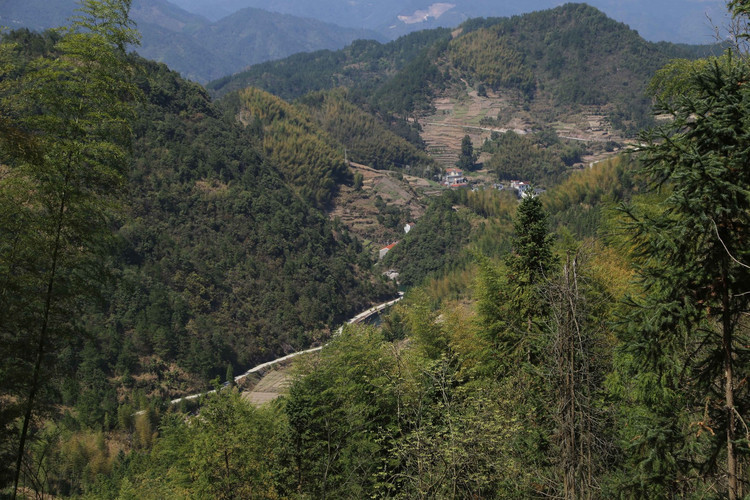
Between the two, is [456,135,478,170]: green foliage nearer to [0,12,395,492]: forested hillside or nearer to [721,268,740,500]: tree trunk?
[0,12,395,492]: forested hillside

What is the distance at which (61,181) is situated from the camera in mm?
8578

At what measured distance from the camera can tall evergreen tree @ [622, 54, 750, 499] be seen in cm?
575

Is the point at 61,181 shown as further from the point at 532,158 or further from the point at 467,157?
the point at 467,157

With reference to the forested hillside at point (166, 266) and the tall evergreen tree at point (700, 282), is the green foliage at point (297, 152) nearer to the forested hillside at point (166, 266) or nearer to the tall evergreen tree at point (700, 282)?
the forested hillside at point (166, 266)

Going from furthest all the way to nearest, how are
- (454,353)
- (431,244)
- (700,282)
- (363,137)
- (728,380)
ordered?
(363,137)
(431,244)
(454,353)
(700,282)
(728,380)

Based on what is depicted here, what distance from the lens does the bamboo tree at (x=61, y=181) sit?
27.1ft

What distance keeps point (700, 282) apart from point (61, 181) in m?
8.84

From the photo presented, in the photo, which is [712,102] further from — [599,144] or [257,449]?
[599,144]

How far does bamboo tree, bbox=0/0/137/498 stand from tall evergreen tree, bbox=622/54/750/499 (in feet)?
26.0

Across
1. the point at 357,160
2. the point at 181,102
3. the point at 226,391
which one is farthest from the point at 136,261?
the point at 357,160

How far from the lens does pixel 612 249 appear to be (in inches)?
836

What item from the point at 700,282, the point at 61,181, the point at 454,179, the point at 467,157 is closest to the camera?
the point at 700,282

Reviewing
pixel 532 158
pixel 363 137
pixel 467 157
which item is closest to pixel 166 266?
pixel 363 137

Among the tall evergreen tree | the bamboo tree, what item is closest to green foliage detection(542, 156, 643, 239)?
the tall evergreen tree
